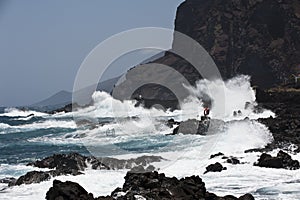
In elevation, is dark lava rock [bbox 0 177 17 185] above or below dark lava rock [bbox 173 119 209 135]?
below

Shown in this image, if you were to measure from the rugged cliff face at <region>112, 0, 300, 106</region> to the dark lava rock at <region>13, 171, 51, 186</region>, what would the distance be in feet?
186

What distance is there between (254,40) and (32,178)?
6150 cm

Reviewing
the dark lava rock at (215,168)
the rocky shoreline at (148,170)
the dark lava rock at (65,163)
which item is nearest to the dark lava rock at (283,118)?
the rocky shoreline at (148,170)

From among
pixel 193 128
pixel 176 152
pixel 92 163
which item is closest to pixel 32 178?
pixel 92 163

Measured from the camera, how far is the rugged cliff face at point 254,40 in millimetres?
72188

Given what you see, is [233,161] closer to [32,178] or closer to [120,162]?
Answer: [120,162]

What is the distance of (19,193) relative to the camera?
15305 millimetres

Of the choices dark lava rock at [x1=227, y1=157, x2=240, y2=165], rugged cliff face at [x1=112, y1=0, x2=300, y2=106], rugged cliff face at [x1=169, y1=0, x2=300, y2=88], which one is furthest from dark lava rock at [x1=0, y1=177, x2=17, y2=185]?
rugged cliff face at [x1=169, y1=0, x2=300, y2=88]

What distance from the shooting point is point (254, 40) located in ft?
244

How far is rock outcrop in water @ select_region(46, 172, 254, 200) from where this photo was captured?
38.4 feet

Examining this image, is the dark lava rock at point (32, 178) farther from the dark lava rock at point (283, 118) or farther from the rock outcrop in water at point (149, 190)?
the dark lava rock at point (283, 118)

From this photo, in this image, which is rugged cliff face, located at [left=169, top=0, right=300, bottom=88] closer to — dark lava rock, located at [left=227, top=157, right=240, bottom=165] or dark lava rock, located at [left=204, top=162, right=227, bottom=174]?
dark lava rock, located at [left=227, top=157, right=240, bottom=165]

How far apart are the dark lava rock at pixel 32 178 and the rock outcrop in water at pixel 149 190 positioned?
4.87 meters

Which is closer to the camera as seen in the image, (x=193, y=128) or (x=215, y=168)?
(x=215, y=168)
